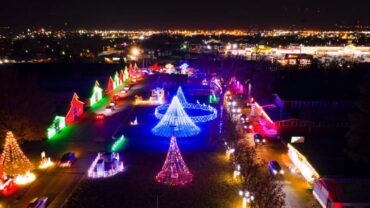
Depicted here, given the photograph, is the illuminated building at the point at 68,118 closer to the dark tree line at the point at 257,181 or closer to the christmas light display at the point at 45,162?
the christmas light display at the point at 45,162

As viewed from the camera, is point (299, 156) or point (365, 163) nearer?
point (365, 163)

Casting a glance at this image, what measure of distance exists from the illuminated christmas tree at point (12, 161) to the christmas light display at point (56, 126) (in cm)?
472

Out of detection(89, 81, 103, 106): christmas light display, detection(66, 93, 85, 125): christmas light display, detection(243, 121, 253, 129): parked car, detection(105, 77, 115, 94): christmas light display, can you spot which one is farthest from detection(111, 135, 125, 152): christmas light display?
detection(105, 77, 115, 94): christmas light display

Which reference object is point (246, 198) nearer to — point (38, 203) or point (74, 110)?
point (38, 203)

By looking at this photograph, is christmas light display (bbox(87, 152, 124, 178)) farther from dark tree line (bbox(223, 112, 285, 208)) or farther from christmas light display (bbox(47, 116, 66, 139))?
christmas light display (bbox(47, 116, 66, 139))

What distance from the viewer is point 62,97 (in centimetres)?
2494

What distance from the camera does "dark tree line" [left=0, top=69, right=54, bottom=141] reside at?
17703mm

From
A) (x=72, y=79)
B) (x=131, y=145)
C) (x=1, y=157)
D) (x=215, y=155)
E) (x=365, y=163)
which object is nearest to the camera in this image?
(x=365, y=163)

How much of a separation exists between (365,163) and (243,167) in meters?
4.57

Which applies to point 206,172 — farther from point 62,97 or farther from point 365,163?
point 62,97

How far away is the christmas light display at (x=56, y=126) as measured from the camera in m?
20.2

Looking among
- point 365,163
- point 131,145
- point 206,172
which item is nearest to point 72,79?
point 131,145

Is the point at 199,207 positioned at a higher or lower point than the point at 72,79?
lower

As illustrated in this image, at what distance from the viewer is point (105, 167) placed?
15.6 meters
